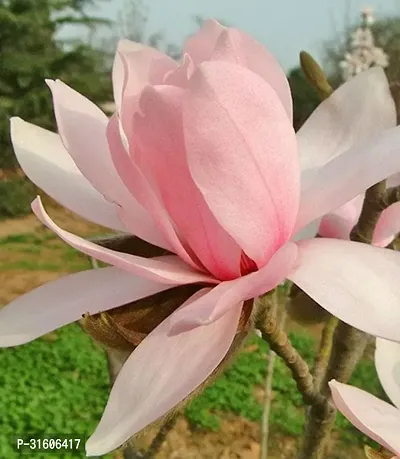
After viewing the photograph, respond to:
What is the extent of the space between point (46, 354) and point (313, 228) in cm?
229

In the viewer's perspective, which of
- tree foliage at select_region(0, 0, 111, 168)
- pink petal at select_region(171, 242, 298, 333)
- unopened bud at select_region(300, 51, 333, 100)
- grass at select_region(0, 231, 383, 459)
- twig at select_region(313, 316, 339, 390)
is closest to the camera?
pink petal at select_region(171, 242, 298, 333)

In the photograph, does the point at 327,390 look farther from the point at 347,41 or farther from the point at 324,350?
the point at 347,41

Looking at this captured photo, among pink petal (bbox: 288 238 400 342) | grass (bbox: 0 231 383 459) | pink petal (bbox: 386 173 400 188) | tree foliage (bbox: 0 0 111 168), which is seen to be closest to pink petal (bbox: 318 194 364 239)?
pink petal (bbox: 386 173 400 188)

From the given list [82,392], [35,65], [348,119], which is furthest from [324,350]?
[35,65]

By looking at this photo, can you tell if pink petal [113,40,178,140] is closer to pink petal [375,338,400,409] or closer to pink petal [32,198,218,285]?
pink petal [32,198,218,285]

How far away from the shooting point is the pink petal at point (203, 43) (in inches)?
8.5

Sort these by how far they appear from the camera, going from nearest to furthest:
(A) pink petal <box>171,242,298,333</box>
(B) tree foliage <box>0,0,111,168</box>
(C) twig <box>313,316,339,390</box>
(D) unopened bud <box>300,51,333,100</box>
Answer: (A) pink petal <box>171,242,298,333</box> → (D) unopened bud <box>300,51,333,100</box> → (C) twig <box>313,316,339,390</box> → (B) tree foliage <box>0,0,111,168</box>

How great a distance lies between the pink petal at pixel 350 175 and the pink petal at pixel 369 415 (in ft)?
0.17

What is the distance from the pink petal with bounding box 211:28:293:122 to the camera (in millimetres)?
206

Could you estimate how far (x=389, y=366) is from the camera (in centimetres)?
29

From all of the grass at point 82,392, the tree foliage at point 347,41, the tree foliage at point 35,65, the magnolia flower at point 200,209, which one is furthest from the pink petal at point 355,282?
the tree foliage at point 347,41

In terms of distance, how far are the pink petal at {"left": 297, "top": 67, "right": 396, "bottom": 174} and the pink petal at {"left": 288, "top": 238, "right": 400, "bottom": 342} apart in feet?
0.16

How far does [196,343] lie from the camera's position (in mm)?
207

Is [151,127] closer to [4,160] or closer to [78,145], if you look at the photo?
[78,145]
